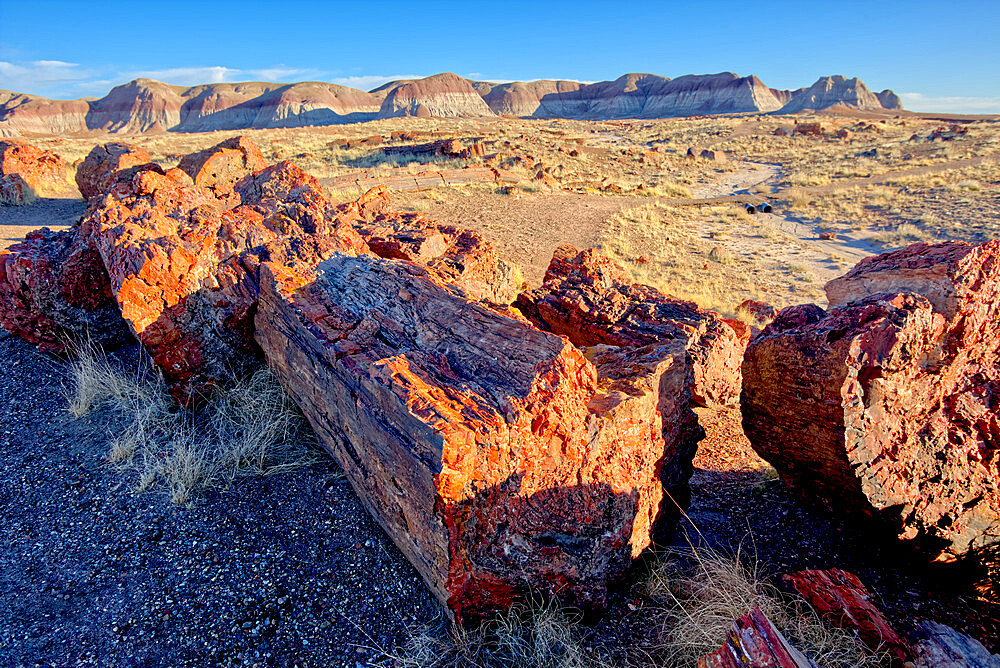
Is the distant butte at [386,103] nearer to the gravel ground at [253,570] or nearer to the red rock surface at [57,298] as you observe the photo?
the red rock surface at [57,298]

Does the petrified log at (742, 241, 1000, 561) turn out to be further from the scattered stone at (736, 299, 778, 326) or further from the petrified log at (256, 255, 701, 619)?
the scattered stone at (736, 299, 778, 326)

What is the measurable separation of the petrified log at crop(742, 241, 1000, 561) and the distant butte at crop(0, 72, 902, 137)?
95701mm

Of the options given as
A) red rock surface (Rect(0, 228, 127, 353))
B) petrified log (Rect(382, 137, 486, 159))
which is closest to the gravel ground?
red rock surface (Rect(0, 228, 127, 353))

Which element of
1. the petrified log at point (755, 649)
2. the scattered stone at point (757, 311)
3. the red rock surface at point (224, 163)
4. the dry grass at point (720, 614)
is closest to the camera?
the petrified log at point (755, 649)

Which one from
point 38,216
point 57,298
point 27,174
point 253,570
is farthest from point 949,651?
point 27,174

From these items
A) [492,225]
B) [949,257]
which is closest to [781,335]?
[949,257]

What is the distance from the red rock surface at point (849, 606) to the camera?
99.7 inches

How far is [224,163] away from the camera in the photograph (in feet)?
35.7

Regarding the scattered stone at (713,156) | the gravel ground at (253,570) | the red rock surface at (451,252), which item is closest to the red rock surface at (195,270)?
the red rock surface at (451,252)

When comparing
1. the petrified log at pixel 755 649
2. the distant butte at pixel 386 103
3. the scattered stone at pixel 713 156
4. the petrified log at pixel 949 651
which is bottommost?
the petrified log at pixel 949 651

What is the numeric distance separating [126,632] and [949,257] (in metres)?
5.43

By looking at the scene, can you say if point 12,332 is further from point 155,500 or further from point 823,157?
point 823,157

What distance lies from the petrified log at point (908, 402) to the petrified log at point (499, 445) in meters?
0.73

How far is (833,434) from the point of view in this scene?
10.2 ft
